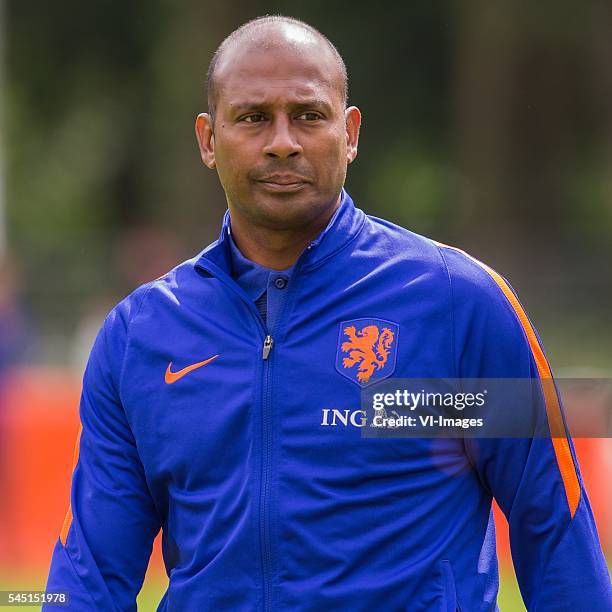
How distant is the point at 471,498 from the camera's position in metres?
3.24

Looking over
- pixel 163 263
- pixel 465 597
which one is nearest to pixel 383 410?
pixel 465 597


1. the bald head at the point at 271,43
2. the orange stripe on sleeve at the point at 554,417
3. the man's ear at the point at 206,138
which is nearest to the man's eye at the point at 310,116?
the bald head at the point at 271,43

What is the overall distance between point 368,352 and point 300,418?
0.73 feet

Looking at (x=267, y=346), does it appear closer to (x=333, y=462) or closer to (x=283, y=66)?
(x=333, y=462)

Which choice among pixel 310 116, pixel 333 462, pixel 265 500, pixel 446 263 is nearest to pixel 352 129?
pixel 310 116

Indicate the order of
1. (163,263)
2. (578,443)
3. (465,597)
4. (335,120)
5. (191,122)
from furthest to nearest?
(191,122)
(163,263)
(578,443)
(335,120)
(465,597)

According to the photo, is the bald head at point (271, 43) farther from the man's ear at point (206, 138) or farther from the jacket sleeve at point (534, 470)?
the jacket sleeve at point (534, 470)

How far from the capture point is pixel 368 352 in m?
3.21

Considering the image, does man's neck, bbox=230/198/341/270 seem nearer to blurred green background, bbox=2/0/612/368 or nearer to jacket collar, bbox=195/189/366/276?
jacket collar, bbox=195/189/366/276

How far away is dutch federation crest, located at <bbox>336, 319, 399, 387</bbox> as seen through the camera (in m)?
3.22

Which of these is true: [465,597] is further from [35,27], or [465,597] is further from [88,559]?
[35,27]

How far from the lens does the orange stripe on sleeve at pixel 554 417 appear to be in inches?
125

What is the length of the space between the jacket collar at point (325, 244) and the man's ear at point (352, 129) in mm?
152

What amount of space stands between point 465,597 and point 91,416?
1.06 metres
